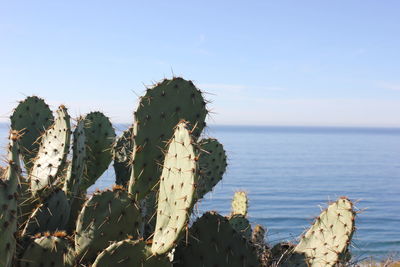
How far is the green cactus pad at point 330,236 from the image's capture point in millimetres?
3094

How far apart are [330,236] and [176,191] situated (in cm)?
120

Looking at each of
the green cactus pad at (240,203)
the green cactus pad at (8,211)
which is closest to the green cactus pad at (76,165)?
the green cactus pad at (8,211)

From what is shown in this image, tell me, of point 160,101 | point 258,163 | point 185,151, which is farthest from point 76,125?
point 258,163

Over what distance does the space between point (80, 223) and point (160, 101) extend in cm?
76

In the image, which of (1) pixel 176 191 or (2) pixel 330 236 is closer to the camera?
(1) pixel 176 191

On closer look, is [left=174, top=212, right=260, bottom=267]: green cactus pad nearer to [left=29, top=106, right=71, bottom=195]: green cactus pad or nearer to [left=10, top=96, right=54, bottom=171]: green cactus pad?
[left=29, top=106, right=71, bottom=195]: green cactus pad

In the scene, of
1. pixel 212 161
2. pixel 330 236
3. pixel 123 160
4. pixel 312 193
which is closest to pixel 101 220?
pixel 123 160

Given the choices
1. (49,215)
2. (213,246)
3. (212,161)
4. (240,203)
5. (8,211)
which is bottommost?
(240,203)

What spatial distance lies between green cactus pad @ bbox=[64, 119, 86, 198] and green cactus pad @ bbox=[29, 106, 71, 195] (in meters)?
0.05

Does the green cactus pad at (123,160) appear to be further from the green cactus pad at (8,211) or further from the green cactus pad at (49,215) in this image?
the green cactus pad at (8,211)

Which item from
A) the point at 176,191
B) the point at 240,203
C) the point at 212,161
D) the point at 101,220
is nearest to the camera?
the point at 176,191

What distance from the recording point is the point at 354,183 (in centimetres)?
4900

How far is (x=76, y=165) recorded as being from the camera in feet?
10.3

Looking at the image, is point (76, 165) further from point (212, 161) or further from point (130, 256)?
point (212, 161)
